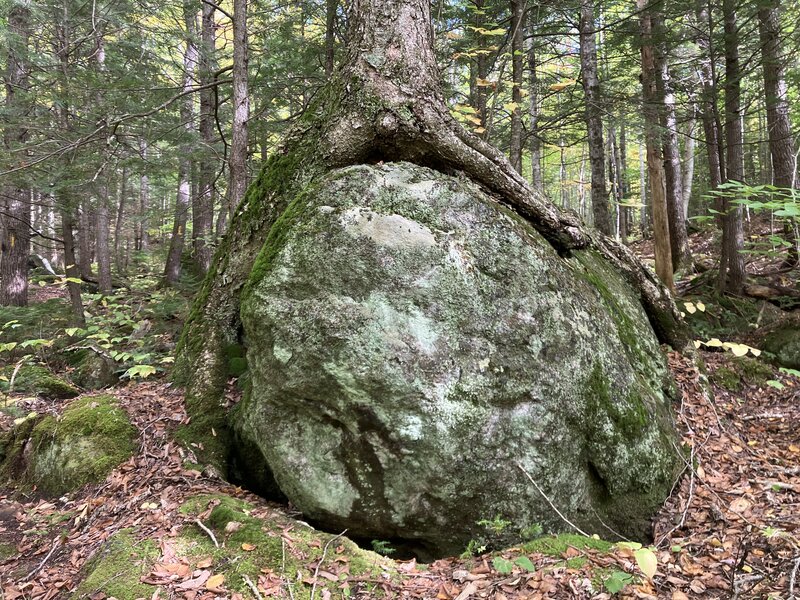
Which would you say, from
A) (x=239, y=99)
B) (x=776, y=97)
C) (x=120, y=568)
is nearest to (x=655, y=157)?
(x=776, y=97)

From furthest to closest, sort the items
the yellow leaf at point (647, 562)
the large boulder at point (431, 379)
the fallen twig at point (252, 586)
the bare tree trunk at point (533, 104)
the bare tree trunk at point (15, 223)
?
1. the bare tree trunk at point (533, 104)
2. the bare tree trunk at point (15, 223)
3. the large boulder at point (431, 379)
4. the fallen twig at point (252, 586)
5. the yellow leaf at point (647, 562)

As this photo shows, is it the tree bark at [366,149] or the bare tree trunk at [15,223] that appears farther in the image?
the bare tree trunk at [15,223]

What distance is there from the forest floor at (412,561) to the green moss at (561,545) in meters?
0.01

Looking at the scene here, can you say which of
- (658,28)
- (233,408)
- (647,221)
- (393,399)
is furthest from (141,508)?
(647,221)

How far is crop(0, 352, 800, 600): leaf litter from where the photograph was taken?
9.37ft

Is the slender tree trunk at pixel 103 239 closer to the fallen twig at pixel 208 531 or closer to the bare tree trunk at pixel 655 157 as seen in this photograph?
the fallen twig at pixel 208 531

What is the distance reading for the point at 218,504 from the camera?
3.65 metres

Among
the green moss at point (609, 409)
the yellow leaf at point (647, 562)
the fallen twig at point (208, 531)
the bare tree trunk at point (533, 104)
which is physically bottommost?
the fallen twig at point (208, 531)

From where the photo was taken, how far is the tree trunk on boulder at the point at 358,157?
465 cm

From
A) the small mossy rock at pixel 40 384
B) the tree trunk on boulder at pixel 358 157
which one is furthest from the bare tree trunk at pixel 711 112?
→ the small mossy rock at pixel 40 384

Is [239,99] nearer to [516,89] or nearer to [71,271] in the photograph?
[516,89]

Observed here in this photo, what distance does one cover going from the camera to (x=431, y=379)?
12.1 ft

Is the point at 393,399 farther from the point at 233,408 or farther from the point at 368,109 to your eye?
the point at 368,109

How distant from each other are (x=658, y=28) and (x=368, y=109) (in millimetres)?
6786
